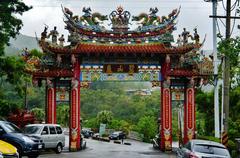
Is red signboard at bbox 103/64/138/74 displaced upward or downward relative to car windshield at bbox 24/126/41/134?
upward

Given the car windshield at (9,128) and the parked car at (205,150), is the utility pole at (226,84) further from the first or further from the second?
the car windshield at (9,128)

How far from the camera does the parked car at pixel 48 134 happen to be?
28.1 meters

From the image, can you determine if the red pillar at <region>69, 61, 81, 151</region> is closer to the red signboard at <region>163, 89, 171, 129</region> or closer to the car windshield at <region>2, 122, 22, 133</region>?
the red signboard at <region>163, 89, 171, 129</region>

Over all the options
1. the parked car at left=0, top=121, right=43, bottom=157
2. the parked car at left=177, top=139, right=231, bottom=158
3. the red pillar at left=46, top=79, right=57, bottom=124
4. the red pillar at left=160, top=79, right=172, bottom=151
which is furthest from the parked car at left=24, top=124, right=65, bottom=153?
the parked car at left=177, top=139, right=231, bottom=158

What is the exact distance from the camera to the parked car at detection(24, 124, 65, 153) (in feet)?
92.2

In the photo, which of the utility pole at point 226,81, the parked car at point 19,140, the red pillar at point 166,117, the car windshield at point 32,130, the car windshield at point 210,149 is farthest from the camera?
the red pillar at point 166,117

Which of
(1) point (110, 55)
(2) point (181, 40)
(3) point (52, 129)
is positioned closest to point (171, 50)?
(2) point (181, 40)

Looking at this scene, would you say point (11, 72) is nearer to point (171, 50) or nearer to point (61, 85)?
point (61, 85)

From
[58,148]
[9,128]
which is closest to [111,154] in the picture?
[58,148]

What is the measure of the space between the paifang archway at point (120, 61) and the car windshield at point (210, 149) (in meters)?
15.1

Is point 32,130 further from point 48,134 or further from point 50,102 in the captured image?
point 50,102

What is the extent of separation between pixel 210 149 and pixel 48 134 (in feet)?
42.3

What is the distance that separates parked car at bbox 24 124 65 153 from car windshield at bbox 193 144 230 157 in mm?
11638

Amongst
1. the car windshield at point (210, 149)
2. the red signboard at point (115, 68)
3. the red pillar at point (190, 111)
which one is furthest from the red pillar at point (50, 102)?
the car windshield at point (210, 149)
